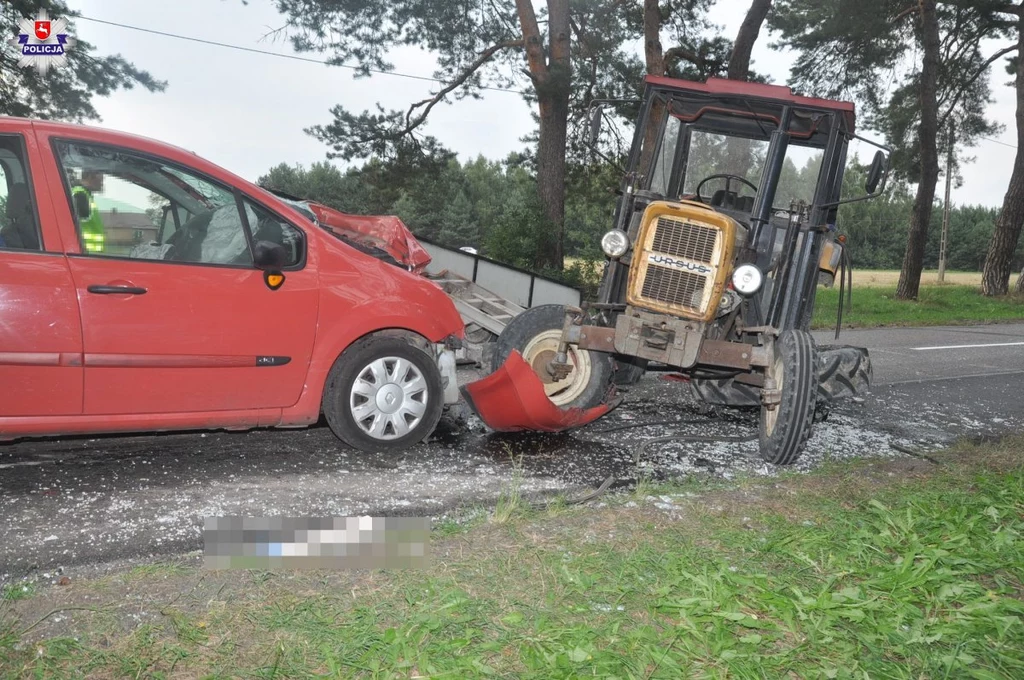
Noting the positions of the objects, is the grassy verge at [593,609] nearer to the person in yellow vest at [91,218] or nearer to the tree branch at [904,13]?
the person in yellow vest at [91,218]

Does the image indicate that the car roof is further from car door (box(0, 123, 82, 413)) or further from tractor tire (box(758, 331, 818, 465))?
tractor tire (box(758, 331, 818, 465))

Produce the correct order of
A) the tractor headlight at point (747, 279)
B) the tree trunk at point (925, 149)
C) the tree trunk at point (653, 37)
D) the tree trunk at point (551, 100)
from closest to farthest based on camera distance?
the tractor headlight at point (747, 279) → the tree trunk at point (551, 100) → the tree trunk at point (653, 37) → the tree trunk at point (925, 149)

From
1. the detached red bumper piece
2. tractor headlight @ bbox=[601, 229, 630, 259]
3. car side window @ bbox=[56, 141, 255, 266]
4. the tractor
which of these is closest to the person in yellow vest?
car side window @ bbox=[56, 141, 255, 266]

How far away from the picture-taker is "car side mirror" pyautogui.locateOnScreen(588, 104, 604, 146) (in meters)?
6.48

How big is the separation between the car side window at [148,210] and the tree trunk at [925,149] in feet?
65.6

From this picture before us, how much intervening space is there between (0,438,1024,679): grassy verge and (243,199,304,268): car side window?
6.61 feet

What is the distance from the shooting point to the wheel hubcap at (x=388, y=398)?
17.3 feet

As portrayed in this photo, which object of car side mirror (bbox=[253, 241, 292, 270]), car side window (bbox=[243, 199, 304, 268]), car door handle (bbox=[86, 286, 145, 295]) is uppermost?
car side window (bbox=[243, 199, 304, 268])

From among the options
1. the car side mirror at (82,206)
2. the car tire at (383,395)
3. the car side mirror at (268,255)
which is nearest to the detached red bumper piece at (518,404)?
the car tire at (383,395)

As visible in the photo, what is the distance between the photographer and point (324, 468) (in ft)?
16.8

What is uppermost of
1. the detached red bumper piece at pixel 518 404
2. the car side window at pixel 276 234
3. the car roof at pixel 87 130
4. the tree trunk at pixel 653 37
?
the tree trunk at pixel 653 37

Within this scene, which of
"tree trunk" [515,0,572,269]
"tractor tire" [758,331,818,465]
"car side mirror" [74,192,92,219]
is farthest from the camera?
"tree trunk" [515,0,572,269]

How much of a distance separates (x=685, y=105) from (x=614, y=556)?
4299 mm

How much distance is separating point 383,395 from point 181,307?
1.31m
